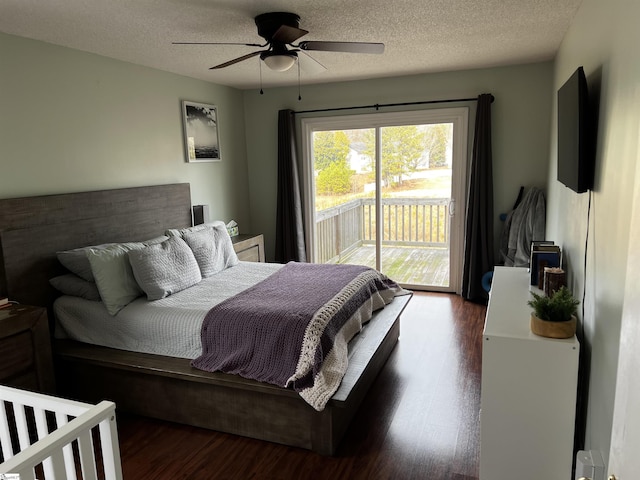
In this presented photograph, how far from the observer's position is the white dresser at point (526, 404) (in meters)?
1.86

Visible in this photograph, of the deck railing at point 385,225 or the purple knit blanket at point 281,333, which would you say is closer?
the purple knit blanket at point 281,333

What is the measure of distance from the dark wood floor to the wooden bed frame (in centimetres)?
8

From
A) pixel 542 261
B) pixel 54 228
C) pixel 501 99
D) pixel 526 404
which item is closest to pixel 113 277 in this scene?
pixel 54 228

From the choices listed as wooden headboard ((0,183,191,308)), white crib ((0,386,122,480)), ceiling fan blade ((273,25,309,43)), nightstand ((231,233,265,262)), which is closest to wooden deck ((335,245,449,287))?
nightstand ((231,233,265,262))

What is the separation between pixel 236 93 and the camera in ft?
17.6

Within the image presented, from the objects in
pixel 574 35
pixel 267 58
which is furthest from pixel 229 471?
pixel 574 35

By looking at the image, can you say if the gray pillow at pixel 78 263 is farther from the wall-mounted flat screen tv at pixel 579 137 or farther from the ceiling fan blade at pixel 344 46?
the wall-mounted flat screen tv at pixel 579 137

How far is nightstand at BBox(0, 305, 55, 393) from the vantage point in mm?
2398

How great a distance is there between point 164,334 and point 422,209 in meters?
3.34

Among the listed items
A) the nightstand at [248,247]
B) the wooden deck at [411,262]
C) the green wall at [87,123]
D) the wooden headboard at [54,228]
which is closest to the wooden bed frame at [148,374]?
the wooden headboard at [54,228]

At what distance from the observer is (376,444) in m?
2.48

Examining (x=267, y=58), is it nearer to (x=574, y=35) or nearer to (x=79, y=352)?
(x=574, y=35)

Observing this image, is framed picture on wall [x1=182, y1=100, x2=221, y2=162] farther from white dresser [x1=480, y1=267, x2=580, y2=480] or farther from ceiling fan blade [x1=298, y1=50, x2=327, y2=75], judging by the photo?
white dresser [x1=480, y1=267, x2=580, y2=480]

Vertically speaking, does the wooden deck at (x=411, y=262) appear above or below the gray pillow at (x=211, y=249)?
below
